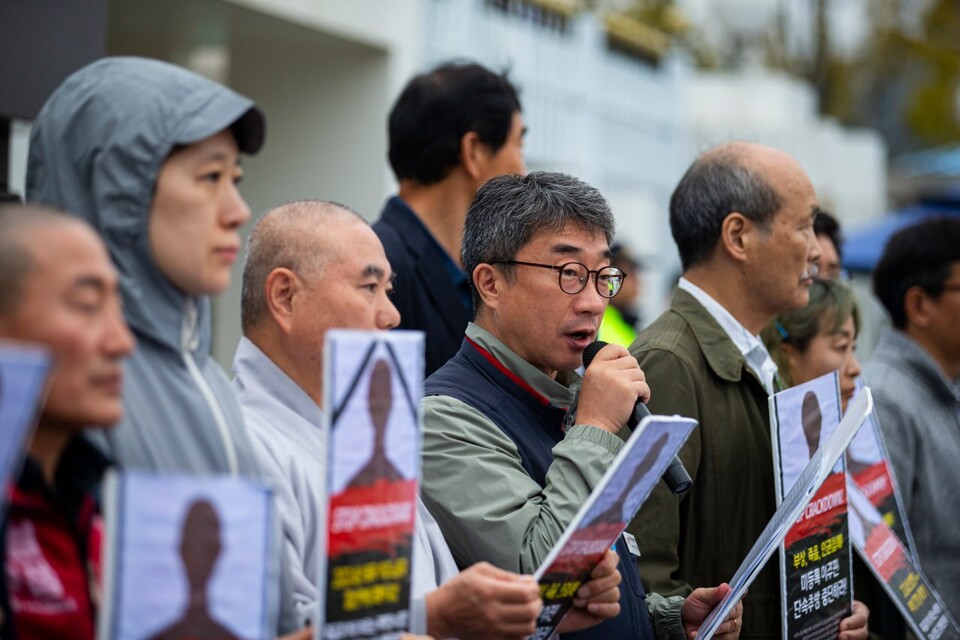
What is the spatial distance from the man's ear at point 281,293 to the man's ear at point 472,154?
5.25ft

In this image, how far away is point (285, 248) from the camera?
8.64 feet

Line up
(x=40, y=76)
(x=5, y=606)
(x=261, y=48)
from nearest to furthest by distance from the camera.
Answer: (x=5, y=606), (x=40, y=76), (x=261, y=48)

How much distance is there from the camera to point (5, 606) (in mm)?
1755

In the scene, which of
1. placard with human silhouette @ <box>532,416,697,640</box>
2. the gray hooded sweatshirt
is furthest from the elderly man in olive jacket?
the gray hooded sweatshirt

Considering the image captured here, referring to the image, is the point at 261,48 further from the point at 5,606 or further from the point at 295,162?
the point at 5,606

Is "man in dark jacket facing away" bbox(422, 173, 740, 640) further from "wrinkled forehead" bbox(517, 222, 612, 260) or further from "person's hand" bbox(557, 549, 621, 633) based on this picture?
"person's hand" bbox(557, 549, 621, 633)

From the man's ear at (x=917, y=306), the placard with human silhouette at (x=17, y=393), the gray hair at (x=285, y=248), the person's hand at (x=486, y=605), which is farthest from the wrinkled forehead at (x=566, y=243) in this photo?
the man's ear at (x=917, y=306)

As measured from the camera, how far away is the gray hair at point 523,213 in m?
3.08

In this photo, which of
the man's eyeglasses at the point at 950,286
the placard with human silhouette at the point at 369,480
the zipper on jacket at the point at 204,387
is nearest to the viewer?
the placard with human silhouette at the point at 369,480

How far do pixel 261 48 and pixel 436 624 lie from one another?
16.1ft

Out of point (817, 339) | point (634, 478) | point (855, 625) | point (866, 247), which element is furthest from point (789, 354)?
point (866, 247)

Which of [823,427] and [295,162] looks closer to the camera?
[823,427]

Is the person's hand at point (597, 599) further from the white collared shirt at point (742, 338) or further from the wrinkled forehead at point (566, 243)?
the white collared shirt at point (742, 338)

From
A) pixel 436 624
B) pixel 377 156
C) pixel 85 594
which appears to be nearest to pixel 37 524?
pixel 85 594
